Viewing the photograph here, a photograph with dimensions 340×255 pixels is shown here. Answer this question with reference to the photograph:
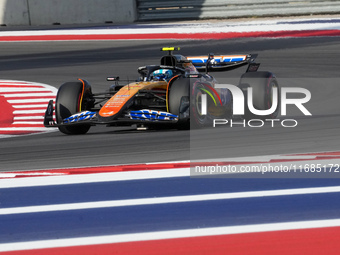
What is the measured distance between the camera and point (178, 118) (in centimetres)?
962

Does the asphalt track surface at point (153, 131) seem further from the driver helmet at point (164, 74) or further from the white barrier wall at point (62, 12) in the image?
the white barrier wall at point (62, 12)

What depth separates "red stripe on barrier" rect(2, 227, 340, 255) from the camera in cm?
463

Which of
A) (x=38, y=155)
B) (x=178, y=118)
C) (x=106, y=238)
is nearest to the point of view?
(x=106, y=238)

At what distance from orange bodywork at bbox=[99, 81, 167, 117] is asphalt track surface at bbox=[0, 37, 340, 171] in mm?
359

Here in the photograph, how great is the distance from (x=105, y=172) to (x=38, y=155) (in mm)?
1530

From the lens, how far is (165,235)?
502 cm

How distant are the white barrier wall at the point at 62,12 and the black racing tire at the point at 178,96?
65.2 ft

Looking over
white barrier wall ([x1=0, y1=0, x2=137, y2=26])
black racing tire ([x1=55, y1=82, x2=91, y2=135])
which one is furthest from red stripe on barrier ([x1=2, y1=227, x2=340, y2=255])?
white barrier wall ([x1=0, y1=0, x2=137, y2=26])

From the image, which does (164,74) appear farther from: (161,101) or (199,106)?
(199,106)

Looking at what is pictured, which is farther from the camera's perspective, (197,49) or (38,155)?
(197,49)

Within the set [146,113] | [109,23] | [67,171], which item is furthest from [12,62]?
[67,171]

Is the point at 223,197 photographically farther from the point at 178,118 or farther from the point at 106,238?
the point at 178,118

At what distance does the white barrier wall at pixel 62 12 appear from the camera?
97.1 ft

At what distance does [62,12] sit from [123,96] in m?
20.8
